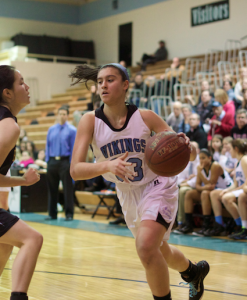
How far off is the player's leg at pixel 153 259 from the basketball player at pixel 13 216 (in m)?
0.57

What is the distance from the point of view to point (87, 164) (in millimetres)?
2625

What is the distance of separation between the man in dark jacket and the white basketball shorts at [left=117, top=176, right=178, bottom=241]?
44.3ft

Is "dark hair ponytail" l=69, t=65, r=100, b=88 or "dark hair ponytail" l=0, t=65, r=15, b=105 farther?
"dark hair ponytail" l=69, t=65, r=100, b=88

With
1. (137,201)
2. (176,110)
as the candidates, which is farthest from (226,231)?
(137,201)

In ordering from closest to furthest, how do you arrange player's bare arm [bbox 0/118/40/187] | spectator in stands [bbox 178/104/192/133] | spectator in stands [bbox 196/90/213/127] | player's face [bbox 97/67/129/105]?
player's bare arm [bbox 0/118/40/187], player's face [bbox 97/67/129/105], spectator in stands [bbox 178/104/192/133], spectator in stands [bbox 196/90/213/127]

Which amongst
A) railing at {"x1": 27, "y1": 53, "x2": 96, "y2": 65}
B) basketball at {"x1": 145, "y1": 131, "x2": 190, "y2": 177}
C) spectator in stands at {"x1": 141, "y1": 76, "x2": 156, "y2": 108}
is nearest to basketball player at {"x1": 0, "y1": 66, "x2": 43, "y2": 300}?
basketball at {"x1": 145, "y1": 131, "x2": 190, "y2": 177}

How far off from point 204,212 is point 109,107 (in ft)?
13.7

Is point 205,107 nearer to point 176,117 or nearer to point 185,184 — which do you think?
point 176,117

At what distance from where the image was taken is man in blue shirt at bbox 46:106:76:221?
8.18 m

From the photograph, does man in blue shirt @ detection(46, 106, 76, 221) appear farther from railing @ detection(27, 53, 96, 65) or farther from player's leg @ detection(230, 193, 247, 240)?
railing @ detection(27, 53, 96, 65)

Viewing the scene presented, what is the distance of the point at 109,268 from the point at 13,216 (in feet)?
7.06

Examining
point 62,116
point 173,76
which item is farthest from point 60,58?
point 62,116

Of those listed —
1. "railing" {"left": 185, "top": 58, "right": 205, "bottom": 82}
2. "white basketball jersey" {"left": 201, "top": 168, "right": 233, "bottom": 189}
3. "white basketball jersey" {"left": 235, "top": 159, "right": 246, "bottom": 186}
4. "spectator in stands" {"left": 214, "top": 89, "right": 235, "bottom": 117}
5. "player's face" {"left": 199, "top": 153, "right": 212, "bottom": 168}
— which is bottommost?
"white basketball jersey" {"left": 201, "top": 168, "right": 233, "bottom": 189}

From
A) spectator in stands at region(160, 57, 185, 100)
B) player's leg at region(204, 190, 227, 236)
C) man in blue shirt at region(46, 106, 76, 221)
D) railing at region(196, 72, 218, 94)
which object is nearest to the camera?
player's leg at region(204, 190, 227, 236)
